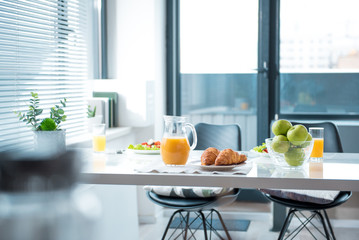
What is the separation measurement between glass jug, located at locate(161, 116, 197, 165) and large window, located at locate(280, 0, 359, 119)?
8.69ft

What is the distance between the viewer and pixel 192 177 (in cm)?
194

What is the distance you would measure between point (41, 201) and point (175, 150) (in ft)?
5.79

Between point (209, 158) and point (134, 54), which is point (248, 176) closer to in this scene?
point (209, 158)

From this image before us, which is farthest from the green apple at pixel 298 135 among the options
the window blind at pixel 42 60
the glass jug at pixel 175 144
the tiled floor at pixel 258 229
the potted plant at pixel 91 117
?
the potted plant at pixel 91 117

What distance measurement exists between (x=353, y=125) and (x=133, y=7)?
6.81 ft

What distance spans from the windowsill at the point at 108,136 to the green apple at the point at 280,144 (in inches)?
58.6

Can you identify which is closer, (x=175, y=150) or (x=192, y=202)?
(x=175, y=150)

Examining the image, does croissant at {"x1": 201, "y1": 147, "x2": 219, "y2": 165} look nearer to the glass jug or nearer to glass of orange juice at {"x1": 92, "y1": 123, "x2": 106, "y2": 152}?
the glass jug

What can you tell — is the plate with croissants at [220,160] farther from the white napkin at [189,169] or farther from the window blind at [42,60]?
the window blind at [42,60]

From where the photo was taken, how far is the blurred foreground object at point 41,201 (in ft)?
1.26

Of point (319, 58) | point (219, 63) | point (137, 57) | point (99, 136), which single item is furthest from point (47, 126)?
point (319, 58)

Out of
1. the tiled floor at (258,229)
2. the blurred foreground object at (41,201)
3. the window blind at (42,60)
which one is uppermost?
the window blind at (42,60)

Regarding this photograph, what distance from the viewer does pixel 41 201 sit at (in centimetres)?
39

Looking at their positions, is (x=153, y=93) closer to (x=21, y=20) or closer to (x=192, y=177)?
(x=21, y=20)
